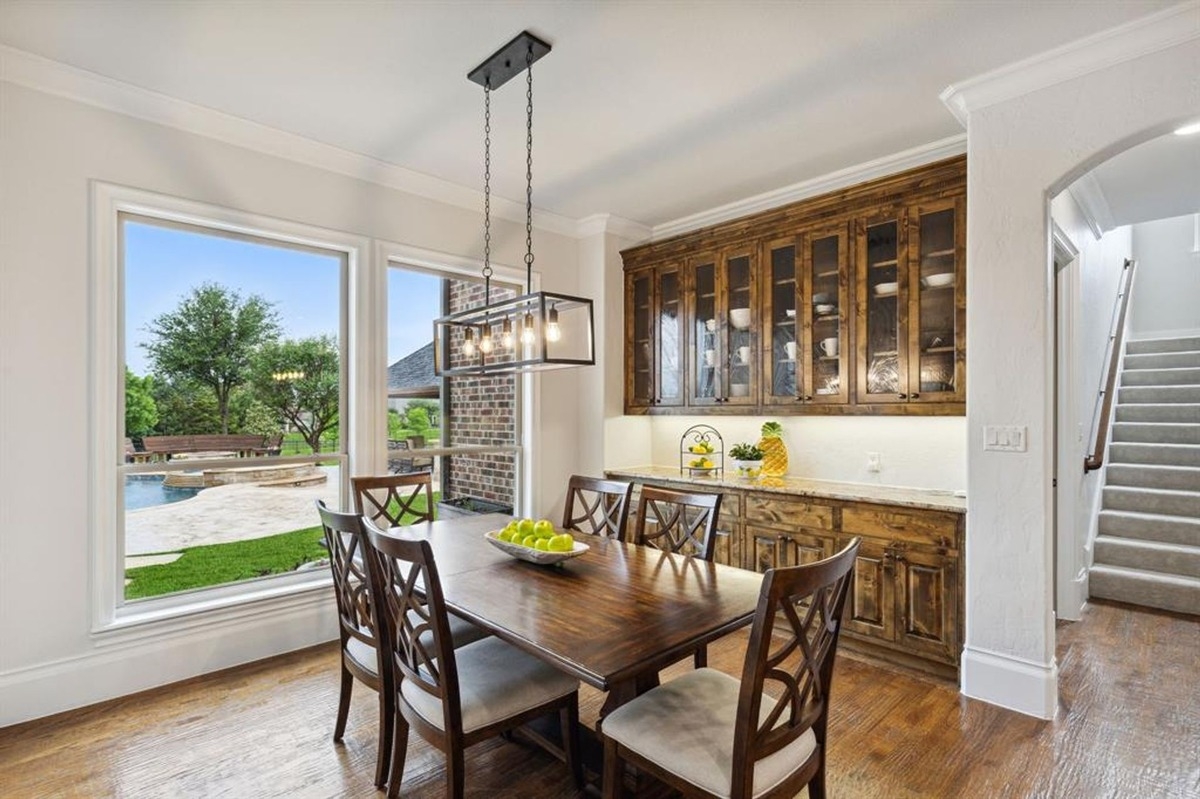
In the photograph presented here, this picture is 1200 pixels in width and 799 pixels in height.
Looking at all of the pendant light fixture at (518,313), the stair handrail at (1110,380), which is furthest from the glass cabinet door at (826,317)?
the stair handrail at (1110,380)

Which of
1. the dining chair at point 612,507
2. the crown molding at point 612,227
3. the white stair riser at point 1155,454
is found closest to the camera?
the dining chair at point 612,507

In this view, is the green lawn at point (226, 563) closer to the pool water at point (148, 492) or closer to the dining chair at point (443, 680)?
the pool water at point (148, 492)

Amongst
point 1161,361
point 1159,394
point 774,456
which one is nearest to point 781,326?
point 774,456

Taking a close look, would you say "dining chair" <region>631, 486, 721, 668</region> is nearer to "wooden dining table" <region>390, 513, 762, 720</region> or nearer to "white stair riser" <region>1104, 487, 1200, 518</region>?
"wooden dining table" <region>390, 513, 762, 720</region>

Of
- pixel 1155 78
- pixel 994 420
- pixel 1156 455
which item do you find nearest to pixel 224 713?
pixel 994 420

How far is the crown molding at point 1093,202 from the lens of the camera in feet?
11.8

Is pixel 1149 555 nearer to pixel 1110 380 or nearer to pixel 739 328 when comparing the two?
pixel 1110 380

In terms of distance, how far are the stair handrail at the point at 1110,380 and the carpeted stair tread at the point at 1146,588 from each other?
0.76m

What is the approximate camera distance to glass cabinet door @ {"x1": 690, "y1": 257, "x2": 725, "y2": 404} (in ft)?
13.9

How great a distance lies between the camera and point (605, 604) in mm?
1934

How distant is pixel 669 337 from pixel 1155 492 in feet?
13.2

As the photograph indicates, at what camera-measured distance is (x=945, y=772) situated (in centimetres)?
225

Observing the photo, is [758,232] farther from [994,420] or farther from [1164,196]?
[1164,196]

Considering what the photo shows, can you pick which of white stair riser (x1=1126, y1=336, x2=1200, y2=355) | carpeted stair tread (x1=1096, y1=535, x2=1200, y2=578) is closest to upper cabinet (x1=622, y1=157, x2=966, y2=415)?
carpeted stair tread (x1=1096, y1=535, x2=1200, y2=578)
